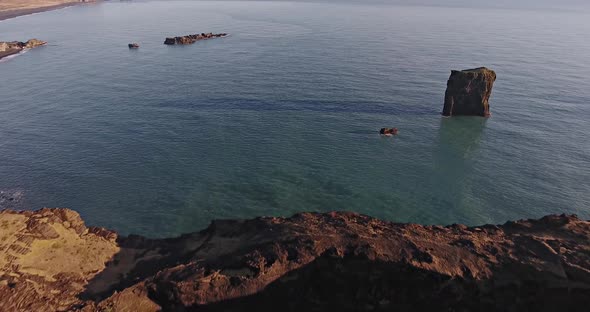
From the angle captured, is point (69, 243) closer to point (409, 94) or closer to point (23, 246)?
point (23, 246)

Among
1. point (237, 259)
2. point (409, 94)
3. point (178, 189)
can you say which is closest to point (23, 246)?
point (237, 259)

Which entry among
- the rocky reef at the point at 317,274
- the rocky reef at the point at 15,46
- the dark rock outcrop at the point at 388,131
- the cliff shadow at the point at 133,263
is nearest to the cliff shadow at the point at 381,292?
the rocky reef at the point at 317,274

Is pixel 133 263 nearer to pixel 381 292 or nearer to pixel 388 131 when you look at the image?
pixel 381 292

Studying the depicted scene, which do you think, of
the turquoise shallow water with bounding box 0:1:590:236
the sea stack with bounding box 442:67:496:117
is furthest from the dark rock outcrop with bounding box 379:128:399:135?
the sea stack with bounding box 442:67:496:117

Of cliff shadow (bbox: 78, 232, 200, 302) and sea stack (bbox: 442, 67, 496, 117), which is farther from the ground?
sea stack (bbox: 442, 67, 496, 117)

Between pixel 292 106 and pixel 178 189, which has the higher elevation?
pixel 292 106

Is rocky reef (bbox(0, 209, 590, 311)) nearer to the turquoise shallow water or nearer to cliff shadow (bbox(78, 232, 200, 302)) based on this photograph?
cliff shadow (bbox(78, 232, 200, 302))

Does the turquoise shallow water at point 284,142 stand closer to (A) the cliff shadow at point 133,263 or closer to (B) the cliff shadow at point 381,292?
(A) the cliff shadow at point 133,263
